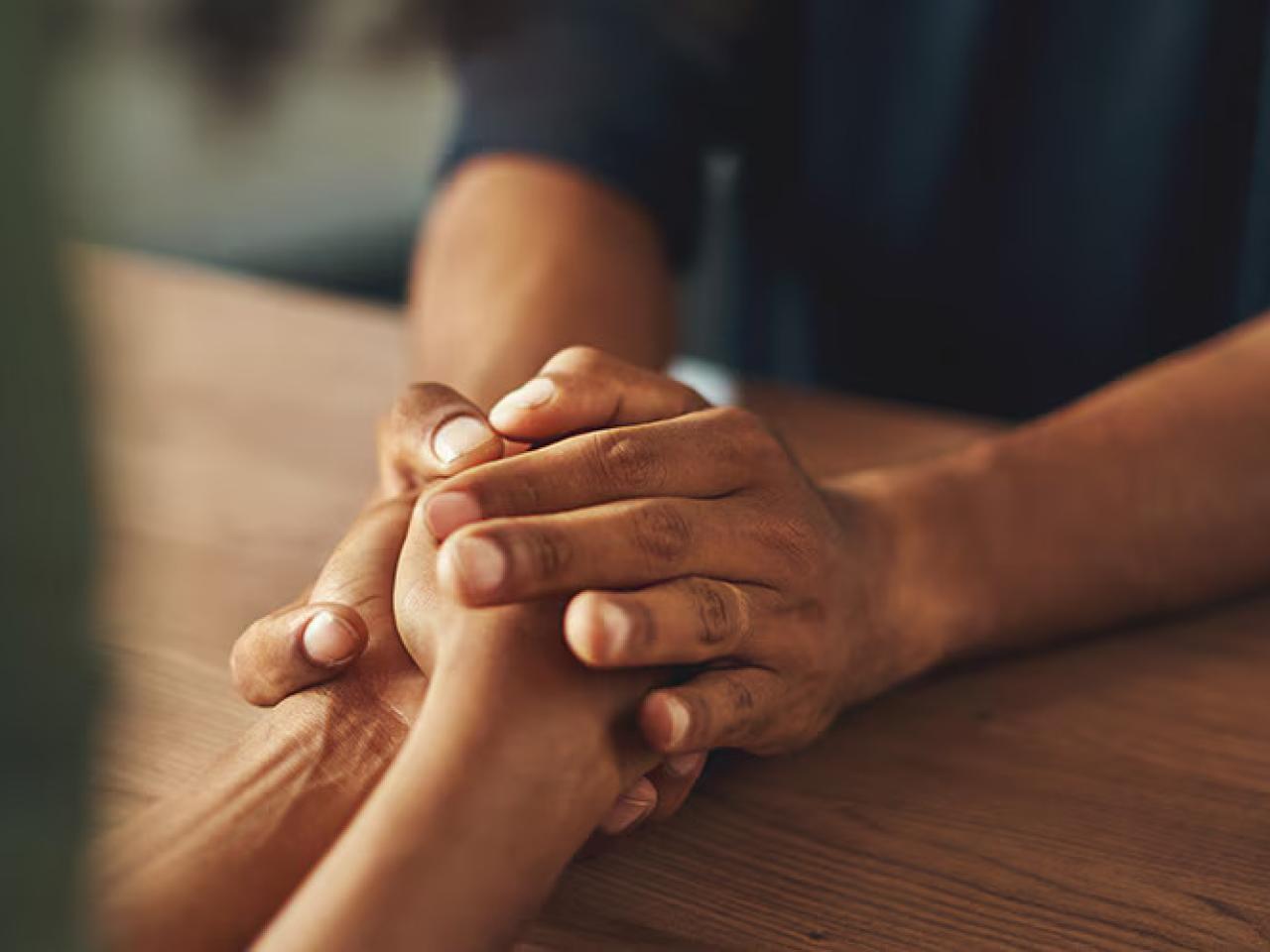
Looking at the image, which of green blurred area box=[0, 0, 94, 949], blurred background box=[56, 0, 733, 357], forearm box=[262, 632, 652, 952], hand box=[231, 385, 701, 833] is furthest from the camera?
blurred background box=[56, 0, 733, 357]

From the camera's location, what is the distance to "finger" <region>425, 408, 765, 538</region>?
463mm

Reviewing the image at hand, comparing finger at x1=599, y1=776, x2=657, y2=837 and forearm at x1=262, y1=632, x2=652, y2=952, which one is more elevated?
forearm at x1=262, y1=632, x2=652, y2=952

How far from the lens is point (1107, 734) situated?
0.57 metres

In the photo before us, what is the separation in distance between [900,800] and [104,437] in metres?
0.41

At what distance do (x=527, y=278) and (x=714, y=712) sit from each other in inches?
16.1

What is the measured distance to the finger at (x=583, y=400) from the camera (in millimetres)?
516

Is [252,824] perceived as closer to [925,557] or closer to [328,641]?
[328,641]

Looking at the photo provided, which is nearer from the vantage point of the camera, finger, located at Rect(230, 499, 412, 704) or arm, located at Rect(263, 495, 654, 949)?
arm, located at Rect(263, 495, 654, 949)

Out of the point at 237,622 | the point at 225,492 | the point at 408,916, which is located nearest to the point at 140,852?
the point at 408,916

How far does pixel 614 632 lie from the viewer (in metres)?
0.44

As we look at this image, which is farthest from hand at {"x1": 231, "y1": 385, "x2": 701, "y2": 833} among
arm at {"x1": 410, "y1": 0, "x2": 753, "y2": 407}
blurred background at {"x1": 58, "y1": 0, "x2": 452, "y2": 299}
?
blurred background at {"x1": 58, "y1": 0, "x2": 452, "y2": 299}

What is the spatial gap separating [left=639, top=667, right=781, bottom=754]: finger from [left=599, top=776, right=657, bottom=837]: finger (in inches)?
0.8

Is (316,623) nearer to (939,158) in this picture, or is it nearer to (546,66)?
(546,66)

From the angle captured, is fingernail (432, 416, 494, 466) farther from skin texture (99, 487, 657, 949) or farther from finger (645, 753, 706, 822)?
finger (645, 753, 706, 822)
